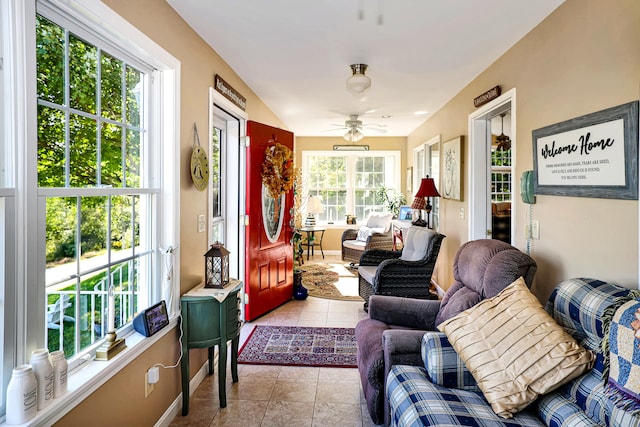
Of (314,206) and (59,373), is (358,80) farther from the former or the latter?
(314,206)

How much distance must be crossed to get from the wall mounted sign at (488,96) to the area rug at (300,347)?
7.87 feet

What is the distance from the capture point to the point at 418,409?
157 centimetres

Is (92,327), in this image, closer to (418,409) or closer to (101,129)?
(101,129)

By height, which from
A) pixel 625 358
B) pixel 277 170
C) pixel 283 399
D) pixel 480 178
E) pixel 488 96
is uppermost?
pixel 488 96

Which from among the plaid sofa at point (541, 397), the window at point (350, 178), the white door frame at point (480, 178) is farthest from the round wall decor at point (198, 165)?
the window at point (350, 178)

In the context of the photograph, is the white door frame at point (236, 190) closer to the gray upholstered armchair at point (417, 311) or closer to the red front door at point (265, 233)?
the red front door at point (265, 233)

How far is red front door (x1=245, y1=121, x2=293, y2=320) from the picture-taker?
3836 millimetres

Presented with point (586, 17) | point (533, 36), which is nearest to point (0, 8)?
point (586, 17)

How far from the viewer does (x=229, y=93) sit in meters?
3.35

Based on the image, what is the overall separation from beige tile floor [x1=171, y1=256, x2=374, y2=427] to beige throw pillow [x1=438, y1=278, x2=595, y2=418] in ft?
3.07

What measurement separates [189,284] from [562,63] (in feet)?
8.79

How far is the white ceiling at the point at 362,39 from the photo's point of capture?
90.4 inches

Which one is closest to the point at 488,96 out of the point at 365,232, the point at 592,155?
the point at 592,155

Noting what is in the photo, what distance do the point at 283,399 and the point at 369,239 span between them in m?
3.78
